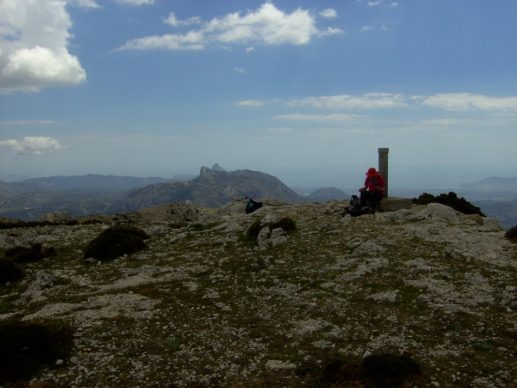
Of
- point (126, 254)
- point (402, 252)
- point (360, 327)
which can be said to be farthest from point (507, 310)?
point (126, 254)

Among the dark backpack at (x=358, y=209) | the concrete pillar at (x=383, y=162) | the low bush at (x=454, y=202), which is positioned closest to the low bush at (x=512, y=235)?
the dark backpack at (x=358, y=209)

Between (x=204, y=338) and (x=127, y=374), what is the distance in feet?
9.58

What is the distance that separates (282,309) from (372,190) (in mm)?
20373

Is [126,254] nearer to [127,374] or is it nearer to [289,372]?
[127,374]

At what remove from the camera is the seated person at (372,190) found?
34.2 m

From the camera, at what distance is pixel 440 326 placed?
1388 centimetres

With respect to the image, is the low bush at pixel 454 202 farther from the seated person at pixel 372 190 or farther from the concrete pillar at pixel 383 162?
the seated person at pixel 372 190

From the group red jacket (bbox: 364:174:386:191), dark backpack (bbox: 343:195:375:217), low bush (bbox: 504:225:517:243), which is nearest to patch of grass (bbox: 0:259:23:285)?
dark backpack (bbox: 343:195:375:217)

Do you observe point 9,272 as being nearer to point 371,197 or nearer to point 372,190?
point 371,197

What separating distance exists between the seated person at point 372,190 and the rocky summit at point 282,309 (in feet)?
17.0

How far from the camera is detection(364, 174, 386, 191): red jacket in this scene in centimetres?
3428

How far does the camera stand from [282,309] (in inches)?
642

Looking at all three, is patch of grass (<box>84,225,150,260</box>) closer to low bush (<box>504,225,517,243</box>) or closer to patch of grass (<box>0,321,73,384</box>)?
patch of grass (<box>0,321,73,384</box>)

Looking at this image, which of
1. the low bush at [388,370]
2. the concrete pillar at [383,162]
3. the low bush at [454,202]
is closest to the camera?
the low bush at [388,370]
